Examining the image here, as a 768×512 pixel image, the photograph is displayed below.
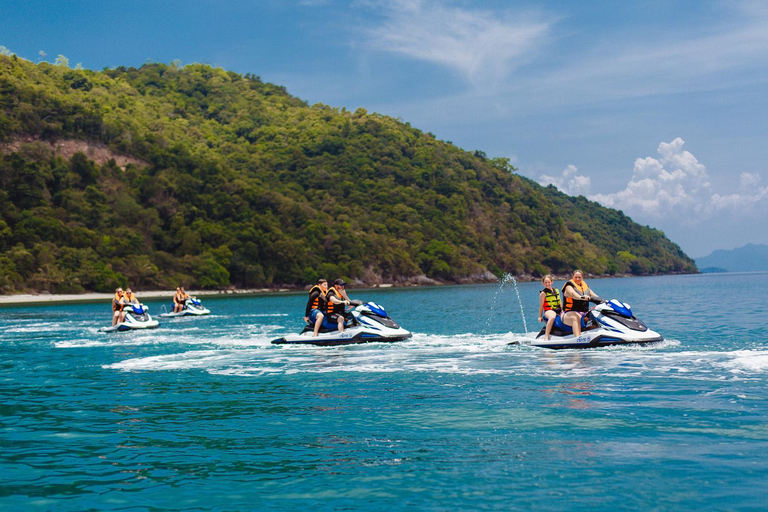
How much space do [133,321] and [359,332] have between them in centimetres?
1220

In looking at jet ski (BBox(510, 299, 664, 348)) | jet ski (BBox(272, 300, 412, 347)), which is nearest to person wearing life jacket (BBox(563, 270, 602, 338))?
jet ski (BBox(510, 299, 664, 348))

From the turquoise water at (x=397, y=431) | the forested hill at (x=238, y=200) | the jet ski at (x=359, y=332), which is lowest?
the turquoise water at (x=397, y=431)

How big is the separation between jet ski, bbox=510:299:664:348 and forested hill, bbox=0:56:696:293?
6391 cm

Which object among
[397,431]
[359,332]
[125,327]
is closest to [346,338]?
[359,332]

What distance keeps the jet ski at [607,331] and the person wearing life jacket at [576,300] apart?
174mm

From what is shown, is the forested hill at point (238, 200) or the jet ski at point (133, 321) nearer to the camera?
the jet ski at point (133, 321)

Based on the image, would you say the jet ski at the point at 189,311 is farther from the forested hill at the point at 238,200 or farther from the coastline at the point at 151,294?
the forested hill at the point at 238,200

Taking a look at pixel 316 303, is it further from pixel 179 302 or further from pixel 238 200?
→ pixel 238 200

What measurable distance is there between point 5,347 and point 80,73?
147189 millimetres

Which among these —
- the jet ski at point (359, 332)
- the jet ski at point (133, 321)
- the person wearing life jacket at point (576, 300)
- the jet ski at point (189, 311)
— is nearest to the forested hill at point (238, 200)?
the jet ski at point (189, 311)

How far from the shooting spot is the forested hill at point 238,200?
82812 mm

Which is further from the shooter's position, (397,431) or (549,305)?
(549,305)

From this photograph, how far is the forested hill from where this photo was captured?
8281cm

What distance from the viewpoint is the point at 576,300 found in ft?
54.0
